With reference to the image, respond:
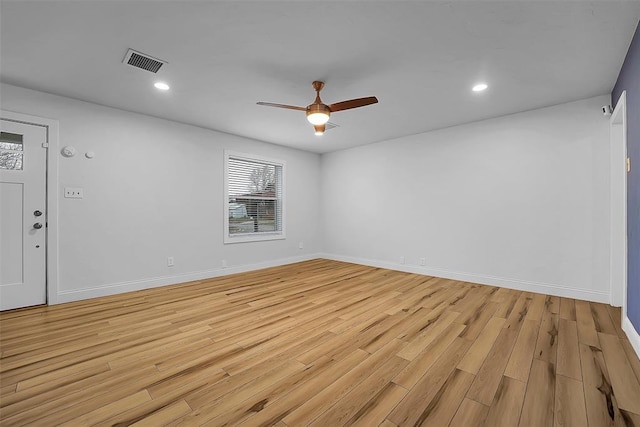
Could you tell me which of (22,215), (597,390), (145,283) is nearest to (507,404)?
(597,390)

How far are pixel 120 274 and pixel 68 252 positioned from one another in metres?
0.63

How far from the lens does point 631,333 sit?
86.0 inches

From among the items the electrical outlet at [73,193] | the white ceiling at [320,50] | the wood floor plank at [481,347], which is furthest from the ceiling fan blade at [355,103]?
the electrical outlet at [73,193]

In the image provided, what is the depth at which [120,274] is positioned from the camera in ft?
12.0

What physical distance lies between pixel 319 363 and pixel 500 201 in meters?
3.56

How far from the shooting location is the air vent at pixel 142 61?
7.79ft

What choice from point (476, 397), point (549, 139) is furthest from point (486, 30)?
point (476, 397)

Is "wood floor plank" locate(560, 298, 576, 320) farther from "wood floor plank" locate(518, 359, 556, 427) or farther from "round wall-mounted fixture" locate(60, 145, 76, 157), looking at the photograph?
"round wall-mounted fixture" locate(60, 145, 76, 157)

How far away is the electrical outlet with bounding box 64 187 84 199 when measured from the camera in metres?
3.29

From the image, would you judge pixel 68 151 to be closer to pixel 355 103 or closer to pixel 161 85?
pixel 161 85

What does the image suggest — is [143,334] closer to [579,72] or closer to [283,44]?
[283,44]

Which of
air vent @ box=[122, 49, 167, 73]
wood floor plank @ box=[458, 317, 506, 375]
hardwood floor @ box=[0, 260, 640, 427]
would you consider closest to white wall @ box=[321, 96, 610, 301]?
hardwood floor @ box=[0, 260, 640, 427]

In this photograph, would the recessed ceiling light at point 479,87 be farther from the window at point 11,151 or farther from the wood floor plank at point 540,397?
the window at point 11,151

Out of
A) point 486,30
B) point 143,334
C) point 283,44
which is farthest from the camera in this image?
point 143,334
